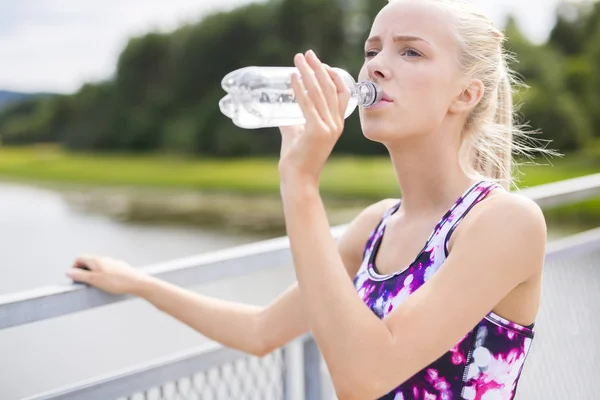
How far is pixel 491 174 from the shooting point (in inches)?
44.6

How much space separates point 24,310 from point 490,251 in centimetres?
58

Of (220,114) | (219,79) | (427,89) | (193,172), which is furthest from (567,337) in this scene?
(193,172)

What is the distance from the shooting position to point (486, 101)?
3.58 ft

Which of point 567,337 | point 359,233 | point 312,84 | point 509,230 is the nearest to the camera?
point 312,84

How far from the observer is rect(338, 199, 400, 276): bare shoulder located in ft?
4.03

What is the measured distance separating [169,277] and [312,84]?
18.1 inches

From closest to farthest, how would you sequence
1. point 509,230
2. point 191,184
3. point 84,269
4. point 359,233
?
point 509,230, point 84,269, point 359,233, point 191,184

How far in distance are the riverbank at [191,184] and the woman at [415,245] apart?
53.8 feet

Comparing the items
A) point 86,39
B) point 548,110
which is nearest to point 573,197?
point 548,110

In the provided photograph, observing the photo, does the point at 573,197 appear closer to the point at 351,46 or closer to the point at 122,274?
the point at 122,274

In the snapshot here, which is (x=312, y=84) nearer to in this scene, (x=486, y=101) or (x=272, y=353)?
(x=486, y=101)

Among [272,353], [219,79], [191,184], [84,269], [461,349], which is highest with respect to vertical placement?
[219,79]

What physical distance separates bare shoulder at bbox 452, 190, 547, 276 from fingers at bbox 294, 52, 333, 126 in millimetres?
244

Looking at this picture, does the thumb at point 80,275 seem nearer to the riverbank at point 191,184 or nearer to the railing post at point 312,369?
the railing post at point 312,369
